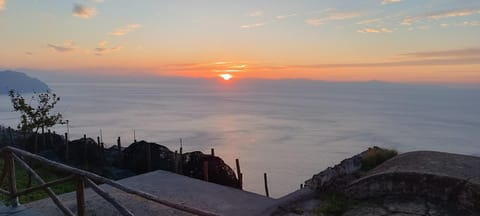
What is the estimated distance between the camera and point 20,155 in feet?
20.9

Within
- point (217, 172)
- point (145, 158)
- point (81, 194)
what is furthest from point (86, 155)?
point (81, 194)

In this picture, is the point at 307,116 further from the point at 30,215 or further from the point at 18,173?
the point at 30,215

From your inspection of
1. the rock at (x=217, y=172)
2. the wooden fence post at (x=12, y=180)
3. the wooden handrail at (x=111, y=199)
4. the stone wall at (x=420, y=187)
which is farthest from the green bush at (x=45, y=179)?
the stone wall at (x=420, y=187)

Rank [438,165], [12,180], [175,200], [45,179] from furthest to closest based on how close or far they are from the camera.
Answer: [45,179] → [175,200] → [438,165] → [12,180]

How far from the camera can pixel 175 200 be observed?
9.44 metres

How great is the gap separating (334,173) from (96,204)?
541cm

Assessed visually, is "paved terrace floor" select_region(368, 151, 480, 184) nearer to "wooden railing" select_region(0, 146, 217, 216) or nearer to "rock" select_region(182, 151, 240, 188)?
"wooden railing" select_region(0, 146, 217, 216)

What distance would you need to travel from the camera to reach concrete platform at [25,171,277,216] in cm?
842

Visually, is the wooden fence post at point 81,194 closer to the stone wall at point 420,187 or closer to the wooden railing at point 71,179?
the wooden railing at point 71,179

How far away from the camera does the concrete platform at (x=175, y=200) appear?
27.6 ft

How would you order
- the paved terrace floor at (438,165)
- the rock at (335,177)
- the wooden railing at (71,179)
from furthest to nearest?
1. the rock at (335,177)
2. the paved terrace floor at (438,165)
3. the wooden railing at (71,179)

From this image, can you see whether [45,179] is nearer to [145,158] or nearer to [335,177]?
[145,158]

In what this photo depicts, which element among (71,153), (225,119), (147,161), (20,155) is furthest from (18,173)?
(225,119)

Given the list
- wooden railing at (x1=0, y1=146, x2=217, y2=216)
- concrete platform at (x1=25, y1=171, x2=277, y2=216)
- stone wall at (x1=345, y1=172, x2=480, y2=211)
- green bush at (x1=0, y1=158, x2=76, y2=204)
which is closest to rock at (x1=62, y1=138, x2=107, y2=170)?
green bush at (x1=0, y1=158, x2=76, y2=204)
